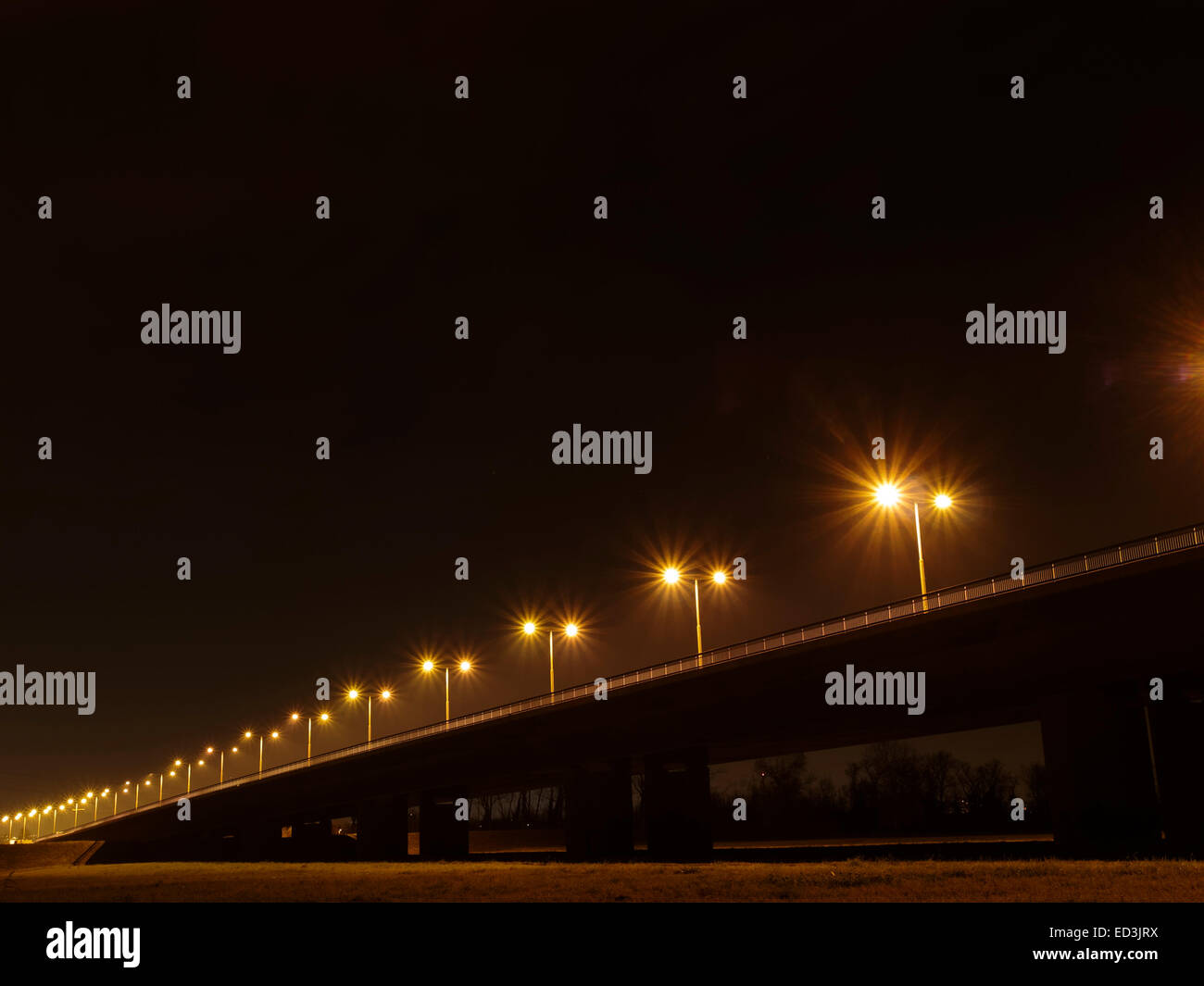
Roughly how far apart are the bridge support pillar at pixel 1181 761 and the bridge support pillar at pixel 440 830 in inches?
2130

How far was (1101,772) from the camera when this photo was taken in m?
41.1

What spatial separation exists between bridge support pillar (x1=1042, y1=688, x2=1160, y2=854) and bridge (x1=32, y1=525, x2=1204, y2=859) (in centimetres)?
6

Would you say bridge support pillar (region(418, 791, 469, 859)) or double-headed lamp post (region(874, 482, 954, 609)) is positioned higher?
double-headed lamp post (region(874, 482, 954, 609))

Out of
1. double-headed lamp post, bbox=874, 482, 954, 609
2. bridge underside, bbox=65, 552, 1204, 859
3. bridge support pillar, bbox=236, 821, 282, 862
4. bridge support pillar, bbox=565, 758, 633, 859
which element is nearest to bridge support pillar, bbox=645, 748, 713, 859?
bridge underside, bbox=65, 552, 1204, 859

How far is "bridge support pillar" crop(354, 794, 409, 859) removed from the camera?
87.6 metres

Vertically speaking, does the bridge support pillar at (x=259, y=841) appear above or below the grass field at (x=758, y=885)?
below

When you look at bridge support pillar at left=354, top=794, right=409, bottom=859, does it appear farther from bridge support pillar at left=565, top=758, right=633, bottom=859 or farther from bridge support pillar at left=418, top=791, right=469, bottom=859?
bridge support pillar at left=565, top=758, right=633, bottom=859

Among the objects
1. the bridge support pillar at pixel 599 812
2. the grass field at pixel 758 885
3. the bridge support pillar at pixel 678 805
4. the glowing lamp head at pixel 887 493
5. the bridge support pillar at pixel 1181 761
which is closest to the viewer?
the grass field at pixel 758 885

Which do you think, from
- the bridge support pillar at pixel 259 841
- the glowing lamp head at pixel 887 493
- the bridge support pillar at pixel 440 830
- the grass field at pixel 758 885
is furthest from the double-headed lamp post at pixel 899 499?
the bridge support pillar at pixel 259 841

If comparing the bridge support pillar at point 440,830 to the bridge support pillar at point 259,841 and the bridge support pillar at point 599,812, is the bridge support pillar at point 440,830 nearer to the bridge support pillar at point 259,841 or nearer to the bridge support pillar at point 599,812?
the bridge support pillar at point 599,812

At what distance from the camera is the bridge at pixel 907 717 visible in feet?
131
